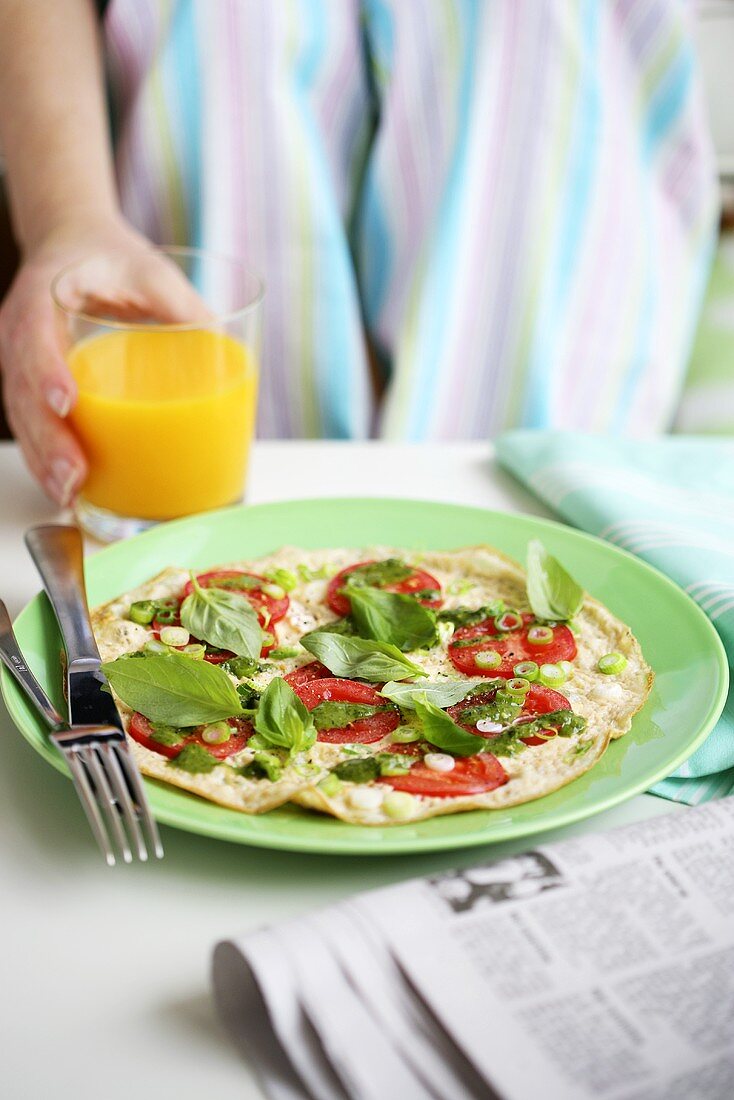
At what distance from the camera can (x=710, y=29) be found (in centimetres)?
255

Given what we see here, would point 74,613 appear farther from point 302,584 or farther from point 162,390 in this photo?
point 162,390

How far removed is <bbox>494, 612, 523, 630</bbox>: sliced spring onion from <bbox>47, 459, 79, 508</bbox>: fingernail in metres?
0.62

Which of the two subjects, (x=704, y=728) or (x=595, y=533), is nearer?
(x=704, y=728)

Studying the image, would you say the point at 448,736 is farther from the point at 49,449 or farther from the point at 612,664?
the point at 49,449

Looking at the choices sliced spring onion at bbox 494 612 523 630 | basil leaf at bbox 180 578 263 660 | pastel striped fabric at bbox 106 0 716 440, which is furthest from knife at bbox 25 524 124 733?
pastel striped fabric at bbox 106 0 716 440

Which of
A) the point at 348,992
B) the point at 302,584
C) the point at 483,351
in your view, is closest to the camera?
the point at 348,992

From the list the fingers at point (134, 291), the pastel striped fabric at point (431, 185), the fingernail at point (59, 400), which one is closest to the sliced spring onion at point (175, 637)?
the fingernail at point (59, 400)

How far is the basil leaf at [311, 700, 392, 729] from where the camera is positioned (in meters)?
1.01

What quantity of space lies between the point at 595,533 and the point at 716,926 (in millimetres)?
720

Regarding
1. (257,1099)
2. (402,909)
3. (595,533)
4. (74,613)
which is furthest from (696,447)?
(257,1099)

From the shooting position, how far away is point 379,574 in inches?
51.0

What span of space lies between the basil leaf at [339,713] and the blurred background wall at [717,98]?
6.19ft

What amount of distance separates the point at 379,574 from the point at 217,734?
0.36m

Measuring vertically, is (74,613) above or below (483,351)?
above
